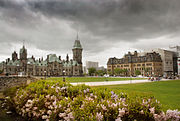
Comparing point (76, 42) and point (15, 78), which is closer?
point (15, 78)

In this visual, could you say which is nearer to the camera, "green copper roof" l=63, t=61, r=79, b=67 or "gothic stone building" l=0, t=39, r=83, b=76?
"gothic stone building" l=0, t=39, r=83, b=76

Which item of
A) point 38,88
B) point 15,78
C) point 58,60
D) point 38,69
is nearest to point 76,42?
point 58,60

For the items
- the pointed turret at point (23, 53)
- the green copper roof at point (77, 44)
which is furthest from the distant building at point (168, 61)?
the pointed turret at point (23, 53)

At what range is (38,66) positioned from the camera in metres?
138

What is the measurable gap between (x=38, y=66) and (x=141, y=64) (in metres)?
99.2

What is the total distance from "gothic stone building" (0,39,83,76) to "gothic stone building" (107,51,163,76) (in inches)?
1657

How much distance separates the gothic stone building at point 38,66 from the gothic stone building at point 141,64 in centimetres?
4209

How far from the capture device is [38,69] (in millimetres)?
137875

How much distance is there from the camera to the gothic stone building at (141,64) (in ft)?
406

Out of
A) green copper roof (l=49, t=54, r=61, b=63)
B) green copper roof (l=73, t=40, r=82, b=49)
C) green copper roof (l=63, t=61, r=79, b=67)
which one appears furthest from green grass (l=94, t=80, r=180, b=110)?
green copper roof (l=73, t=40, r=82, b=49)

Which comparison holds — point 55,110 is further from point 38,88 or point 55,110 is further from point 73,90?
point 38,88

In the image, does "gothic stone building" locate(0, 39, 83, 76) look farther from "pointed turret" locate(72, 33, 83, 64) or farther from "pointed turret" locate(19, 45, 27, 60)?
"pointed turret" locate(72, 33, 83, 64)

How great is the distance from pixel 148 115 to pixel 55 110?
3.64 m

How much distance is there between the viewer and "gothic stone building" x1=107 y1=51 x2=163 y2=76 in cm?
12381
